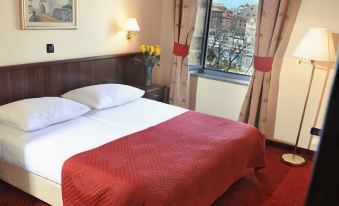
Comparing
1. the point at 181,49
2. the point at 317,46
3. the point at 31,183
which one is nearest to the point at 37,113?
the point at 31,183

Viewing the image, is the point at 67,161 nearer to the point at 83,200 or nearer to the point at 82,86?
the point at 83,200

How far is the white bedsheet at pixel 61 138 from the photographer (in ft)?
6.82

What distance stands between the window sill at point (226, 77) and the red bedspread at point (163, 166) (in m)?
1.18

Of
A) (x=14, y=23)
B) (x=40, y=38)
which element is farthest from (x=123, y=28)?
(x=14, y=23)

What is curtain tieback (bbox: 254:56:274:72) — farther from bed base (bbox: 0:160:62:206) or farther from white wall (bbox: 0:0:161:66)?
bed base (bbox: 0:160:62:206)

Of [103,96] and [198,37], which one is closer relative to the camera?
[103,96]

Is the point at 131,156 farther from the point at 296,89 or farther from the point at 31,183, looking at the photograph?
the point at 296,89

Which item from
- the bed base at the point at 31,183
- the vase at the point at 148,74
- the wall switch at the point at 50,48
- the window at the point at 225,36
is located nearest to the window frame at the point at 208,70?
the window at the point at 225,36

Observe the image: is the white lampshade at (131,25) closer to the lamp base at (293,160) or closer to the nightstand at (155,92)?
the nightstand at (155,92)

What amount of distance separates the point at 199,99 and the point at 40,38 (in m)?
2.14

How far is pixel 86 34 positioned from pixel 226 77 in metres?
1.84

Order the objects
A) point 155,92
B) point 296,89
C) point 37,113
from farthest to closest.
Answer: point 155,92 < point 296,89 < point 37,113

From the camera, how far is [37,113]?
2.42 meters

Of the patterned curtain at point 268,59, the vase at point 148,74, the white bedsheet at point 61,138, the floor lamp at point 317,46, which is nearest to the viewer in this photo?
the white bedsheet at point 61,138
